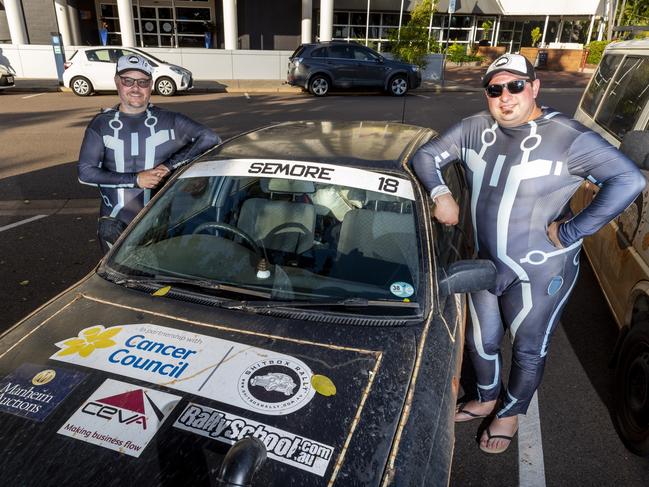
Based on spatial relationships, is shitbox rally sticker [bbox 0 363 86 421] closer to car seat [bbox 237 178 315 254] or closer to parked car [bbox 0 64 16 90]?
car seat [bbox 237 178 315 254]

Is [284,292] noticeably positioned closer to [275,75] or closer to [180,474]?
[180,474]

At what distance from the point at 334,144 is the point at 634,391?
2126 millimetres

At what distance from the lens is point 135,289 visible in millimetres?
2350

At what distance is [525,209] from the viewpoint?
7.81ft

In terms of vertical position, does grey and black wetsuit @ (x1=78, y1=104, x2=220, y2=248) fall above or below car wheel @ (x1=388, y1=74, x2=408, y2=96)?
above

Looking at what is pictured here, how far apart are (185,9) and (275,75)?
8.93m

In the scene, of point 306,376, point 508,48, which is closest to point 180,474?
point 306,376

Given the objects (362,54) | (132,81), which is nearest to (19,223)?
(132,81)

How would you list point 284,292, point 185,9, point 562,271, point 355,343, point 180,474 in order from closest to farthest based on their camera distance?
1. point 180,474
2. point 355,343
3. point 284,292
4. point 562,271
5. point 185,9

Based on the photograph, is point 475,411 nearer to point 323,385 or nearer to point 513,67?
point 323,385

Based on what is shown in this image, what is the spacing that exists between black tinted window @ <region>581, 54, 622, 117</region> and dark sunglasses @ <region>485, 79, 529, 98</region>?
2759mm

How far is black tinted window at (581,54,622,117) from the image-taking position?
4.53 metres

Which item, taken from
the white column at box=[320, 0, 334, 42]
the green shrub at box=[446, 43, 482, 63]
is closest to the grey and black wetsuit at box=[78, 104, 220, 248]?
the white column at box=[320, 0, 334, 42]

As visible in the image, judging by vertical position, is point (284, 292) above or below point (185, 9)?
below
